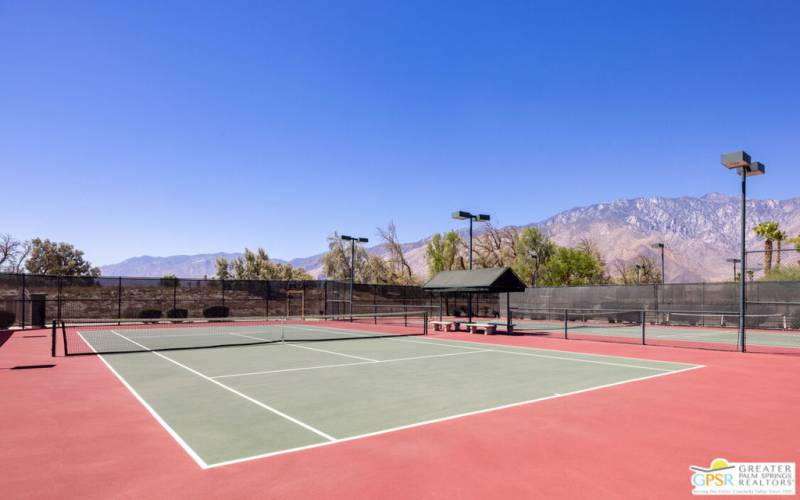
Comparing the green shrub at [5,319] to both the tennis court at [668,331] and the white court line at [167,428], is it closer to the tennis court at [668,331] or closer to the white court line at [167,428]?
the white court line at [167,428]

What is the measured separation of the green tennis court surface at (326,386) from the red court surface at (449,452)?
0.48 meters

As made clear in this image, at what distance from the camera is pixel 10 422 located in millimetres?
7816

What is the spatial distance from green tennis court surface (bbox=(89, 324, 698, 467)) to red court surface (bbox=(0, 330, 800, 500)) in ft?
1.57

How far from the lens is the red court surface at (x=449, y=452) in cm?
525

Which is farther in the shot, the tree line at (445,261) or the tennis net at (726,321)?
the tree line at (445,261)

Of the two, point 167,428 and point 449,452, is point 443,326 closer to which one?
point 167,428

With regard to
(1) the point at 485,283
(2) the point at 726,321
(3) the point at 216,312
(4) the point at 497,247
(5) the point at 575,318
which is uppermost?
(4) the point at 497,247

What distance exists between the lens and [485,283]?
2534 centimetres

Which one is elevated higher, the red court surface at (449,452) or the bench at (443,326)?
the red court surface at (449,452)

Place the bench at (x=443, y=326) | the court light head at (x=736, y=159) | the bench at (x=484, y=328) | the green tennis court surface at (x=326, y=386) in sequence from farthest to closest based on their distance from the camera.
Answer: the bench at (x=443, y=326), the bench at (x=484, y=328), the court light head at (x=736, y=159), the green tennis court surface at (x=326, y=386)

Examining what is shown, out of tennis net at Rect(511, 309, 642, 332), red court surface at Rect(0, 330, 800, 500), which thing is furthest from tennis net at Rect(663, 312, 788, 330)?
red court surface at Rect(0, 330, 800, 500)

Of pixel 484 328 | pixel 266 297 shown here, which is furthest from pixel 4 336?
pixel 484 328

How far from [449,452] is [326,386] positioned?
480cm

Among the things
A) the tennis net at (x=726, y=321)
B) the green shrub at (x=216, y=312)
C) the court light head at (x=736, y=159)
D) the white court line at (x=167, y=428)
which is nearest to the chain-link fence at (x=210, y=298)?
the green shrub at (x=216, y=312)
